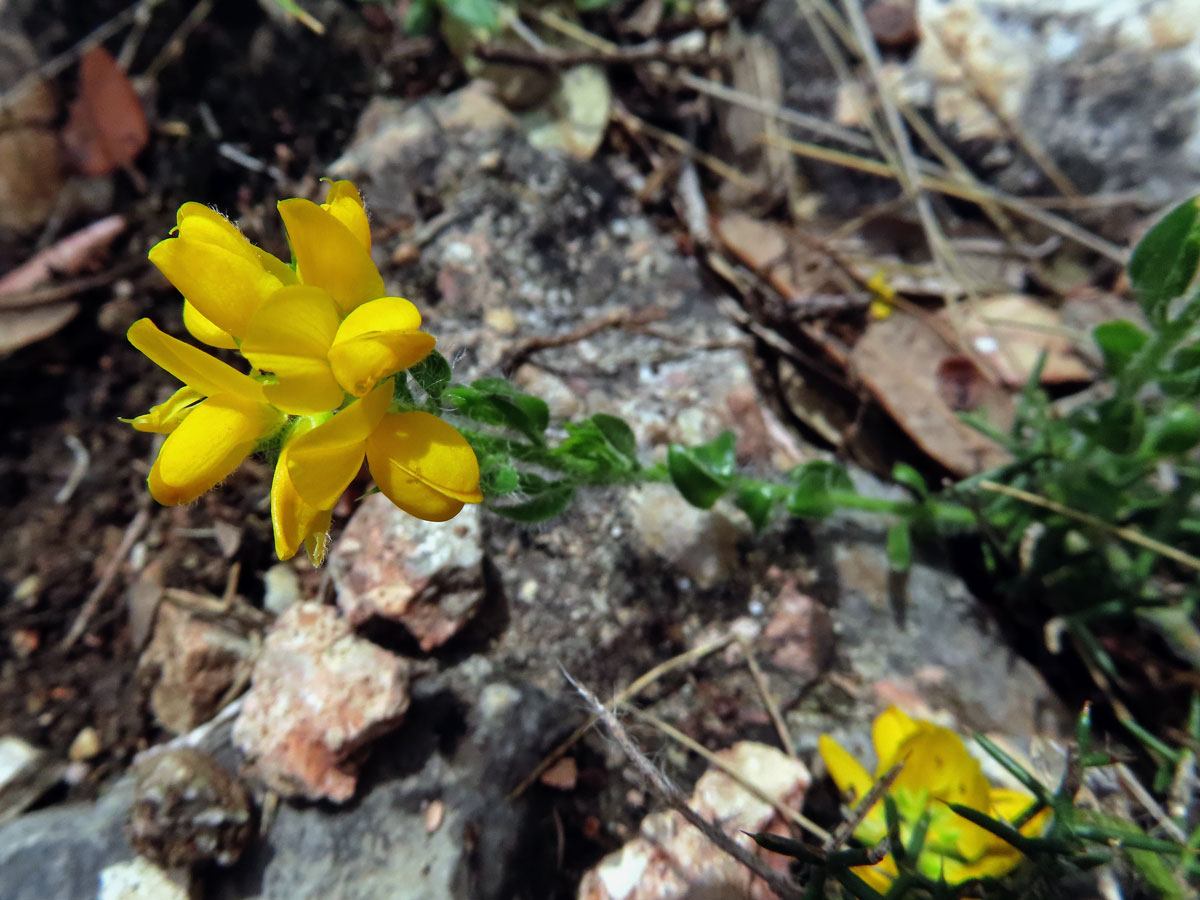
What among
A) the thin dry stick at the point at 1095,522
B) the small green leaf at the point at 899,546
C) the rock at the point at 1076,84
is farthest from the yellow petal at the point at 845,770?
the rock at the point at 1076,84

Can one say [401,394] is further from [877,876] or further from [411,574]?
[877,876]

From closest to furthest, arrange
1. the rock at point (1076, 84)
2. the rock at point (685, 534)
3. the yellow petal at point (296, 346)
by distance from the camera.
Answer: the yellow petal at point (296, 346) < the rock at point (685, 534) < the rock at point (1076, 84)

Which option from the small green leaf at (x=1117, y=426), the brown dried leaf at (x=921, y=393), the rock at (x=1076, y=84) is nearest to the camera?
the small green leaf at (x=1117, y=426)

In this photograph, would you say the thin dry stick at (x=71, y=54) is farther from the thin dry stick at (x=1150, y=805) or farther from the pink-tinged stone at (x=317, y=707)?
Result: the thin dry stick at (x=1150, y=805)

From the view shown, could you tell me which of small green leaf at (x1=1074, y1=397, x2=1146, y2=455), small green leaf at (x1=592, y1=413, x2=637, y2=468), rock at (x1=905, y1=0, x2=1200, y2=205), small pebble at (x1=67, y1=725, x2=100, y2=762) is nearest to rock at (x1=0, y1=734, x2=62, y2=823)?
small pebble at (x1=67, y1=725, x2=100, y2=762)

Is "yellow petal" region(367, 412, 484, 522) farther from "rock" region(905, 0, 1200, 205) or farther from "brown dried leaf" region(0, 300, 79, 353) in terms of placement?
"rock" region(905, 0, 1200, 205)

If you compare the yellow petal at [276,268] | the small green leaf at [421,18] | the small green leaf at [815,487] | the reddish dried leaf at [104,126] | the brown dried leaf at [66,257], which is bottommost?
the small green leaf at [815,487]

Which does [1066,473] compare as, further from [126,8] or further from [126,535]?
[126,8]

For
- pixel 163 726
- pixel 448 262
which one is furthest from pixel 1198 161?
pixel 163 726
